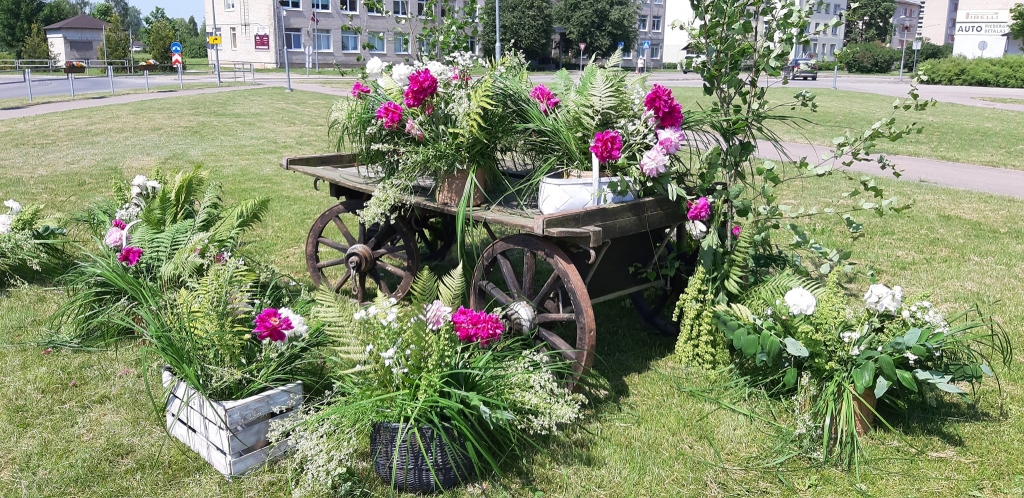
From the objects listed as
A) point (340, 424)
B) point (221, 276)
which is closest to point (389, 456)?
point (340, 424)

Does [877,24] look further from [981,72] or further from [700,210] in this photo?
[700,210]

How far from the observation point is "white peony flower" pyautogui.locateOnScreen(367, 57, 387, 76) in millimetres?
4062

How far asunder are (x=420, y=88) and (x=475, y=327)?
129 centimetres

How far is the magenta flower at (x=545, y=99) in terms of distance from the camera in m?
3.71

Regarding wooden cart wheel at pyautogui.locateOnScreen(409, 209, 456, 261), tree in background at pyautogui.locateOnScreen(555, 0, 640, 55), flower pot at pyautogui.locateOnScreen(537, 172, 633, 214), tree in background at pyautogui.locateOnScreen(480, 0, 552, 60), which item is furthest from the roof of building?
flower pot at pyautogui.locateOnScreen(537, 172, 633, 214)

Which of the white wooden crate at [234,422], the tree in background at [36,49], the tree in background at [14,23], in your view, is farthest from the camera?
the tree in background at [14,23]

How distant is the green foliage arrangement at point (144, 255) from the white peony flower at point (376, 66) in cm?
106

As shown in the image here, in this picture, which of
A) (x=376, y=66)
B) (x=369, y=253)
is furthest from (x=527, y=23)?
(x=376, y=66)

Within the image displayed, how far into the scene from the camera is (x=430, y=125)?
3.74m

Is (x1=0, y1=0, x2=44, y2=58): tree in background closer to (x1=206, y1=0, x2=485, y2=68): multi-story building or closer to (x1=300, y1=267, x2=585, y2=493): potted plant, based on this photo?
(x1=206, y1=0, x2=485, y2=68): multi-story building

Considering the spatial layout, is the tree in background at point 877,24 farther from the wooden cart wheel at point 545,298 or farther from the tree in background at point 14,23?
the wooden cart wheel at point 545,298

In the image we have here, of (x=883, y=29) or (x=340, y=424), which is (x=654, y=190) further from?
(x=883, y=29)

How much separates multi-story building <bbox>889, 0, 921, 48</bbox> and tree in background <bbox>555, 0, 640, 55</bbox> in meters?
39.2

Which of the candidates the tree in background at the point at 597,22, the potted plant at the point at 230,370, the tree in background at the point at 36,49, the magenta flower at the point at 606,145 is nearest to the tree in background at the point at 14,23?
the tree in background at the point at 36,49
